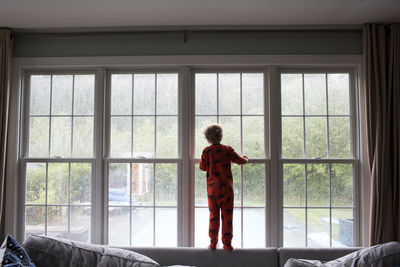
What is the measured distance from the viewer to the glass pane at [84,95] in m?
2.78

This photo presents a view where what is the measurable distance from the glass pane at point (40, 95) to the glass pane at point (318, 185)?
8.55 feet

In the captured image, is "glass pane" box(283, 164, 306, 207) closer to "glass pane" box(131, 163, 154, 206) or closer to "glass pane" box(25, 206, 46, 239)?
"glass pane" box(131, 163, 154, 206)

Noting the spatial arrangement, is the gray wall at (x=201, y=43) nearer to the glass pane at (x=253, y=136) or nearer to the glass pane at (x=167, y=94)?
the glass pane at (x=167, y=94)

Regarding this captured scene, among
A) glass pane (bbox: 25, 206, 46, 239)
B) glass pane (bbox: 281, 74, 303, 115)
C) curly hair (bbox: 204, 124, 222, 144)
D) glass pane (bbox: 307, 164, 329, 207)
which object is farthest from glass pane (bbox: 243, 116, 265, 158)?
glass pane (bbox: 25, 206, 46, 239)

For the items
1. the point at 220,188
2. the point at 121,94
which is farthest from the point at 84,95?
the point at 220,188

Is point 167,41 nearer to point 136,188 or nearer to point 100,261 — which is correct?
point 136,188

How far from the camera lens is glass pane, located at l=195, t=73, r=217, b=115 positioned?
2.75 m

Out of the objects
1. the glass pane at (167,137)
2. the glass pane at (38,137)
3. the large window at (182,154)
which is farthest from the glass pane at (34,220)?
the glass pane at (167,137)

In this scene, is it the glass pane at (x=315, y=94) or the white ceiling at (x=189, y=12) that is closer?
the white ceiling at (x=189, y=12)

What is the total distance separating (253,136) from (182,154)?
0.70m

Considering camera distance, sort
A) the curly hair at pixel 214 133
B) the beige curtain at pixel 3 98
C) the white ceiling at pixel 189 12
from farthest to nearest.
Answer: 1. the beige curtain at pixel 3 98
2. the curly hair at pixel 214 133
3. the white ceiling at pixel 189 12

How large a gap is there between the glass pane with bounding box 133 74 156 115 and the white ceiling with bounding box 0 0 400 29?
1.62ft

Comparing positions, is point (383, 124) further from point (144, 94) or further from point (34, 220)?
point (34, 220)

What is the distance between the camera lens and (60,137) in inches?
109
